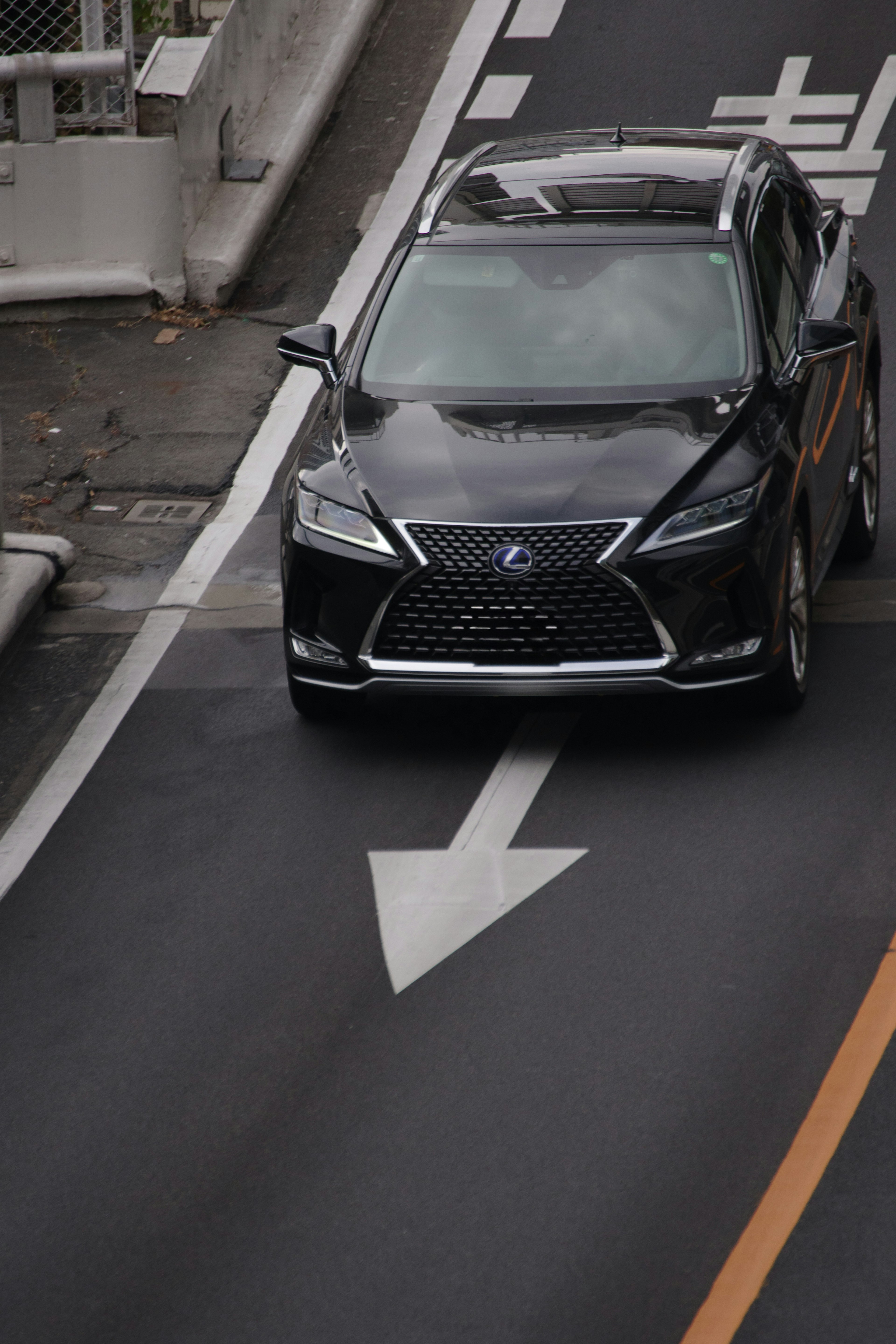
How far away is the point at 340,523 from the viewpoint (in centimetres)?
722

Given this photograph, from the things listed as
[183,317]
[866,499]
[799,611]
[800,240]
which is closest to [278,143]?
[183,317]

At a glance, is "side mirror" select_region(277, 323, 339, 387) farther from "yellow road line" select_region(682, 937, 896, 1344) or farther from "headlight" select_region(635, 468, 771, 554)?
"yellow road line" select_region(682, 937, 896, 1344)

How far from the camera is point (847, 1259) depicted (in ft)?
14.9

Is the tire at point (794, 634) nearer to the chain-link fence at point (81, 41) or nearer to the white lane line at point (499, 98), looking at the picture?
the chain-link fence at point (81, 41)

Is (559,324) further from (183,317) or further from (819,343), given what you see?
(183,317)

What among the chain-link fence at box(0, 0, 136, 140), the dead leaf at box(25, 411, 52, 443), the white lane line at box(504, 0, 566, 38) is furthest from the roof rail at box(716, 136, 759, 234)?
the white lane line at box(504, 0, 566, 38)

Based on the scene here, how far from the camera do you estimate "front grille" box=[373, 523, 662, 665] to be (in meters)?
6.88

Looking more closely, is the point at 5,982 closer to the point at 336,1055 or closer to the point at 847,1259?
the point at 336,1055

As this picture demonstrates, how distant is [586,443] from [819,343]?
1195 millimetres

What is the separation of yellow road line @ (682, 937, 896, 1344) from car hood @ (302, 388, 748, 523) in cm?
213

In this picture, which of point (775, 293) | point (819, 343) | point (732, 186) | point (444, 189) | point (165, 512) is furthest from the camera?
point (165, 512)

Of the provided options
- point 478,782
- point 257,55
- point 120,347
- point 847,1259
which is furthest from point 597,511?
point 257,55

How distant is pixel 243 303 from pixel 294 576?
6.37m

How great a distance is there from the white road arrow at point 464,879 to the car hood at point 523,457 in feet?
3.58
